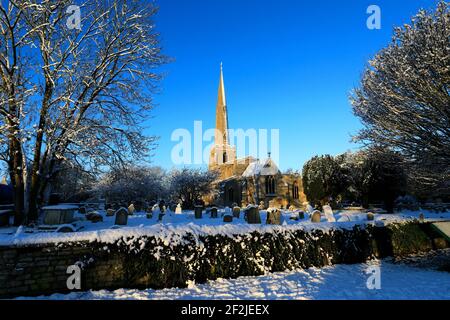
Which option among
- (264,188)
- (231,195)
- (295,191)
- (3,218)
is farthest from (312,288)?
(231,195)

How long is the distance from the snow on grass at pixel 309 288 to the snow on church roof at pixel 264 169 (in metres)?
33.9

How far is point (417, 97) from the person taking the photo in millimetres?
9750

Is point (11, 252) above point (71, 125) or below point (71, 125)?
below

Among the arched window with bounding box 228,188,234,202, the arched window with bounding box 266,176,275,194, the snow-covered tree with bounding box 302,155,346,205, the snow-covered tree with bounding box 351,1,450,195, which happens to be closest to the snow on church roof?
the arched window with bounding box 266,176,275,194

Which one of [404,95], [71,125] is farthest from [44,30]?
[404,95]

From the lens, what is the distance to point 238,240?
761 centimetres

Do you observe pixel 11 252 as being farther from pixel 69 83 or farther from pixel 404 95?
pixel 404 95

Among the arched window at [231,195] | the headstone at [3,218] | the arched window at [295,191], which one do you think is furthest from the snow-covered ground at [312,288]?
the arched window at [231,195]

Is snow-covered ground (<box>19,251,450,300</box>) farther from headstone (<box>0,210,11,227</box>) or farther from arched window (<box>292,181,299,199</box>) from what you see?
arched window (<box>292,181,299,199</box>)

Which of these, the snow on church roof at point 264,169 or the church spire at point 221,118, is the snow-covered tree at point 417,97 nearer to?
the snow on church roof at point 264,169

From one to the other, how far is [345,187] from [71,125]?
29.7m

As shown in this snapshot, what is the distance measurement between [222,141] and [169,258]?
163ft
